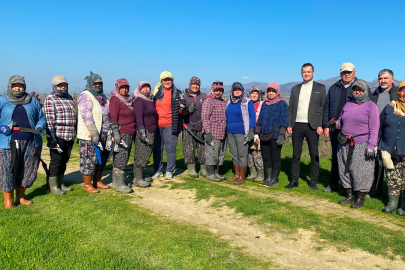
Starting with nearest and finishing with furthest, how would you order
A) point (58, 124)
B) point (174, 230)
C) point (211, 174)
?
point (174, 230) < point (58, 124) < point (211, 174)

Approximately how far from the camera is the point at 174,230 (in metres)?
4.40

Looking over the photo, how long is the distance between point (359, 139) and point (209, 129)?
2.85 meters

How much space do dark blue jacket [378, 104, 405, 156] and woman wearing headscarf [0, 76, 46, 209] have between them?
546 cm

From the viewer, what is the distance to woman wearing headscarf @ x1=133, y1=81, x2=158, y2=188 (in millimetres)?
6234

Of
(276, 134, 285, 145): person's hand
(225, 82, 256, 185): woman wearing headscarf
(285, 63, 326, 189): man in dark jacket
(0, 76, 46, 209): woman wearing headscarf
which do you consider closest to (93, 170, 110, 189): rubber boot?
(0, 76, 46, 209): woman wearing headscarf

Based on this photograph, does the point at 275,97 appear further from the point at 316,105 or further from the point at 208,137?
the point at 208,137

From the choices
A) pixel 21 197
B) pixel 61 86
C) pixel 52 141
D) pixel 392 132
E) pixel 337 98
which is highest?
pixel 337 98

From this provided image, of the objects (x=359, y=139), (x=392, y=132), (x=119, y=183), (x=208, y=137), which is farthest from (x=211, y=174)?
(x=392, y=132)

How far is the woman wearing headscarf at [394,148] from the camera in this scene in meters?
4.85

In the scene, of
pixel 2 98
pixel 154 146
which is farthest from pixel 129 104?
pixel 2 98

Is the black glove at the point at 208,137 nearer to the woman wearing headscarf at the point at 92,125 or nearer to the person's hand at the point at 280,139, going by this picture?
the person's hand at the point at 280,139

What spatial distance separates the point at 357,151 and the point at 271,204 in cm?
163

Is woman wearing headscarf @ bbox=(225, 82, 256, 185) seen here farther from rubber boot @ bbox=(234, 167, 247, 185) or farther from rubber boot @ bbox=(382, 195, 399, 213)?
rubber boot @ bbox=(382, 195, 399, 213)

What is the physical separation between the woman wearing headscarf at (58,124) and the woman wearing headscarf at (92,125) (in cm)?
18
